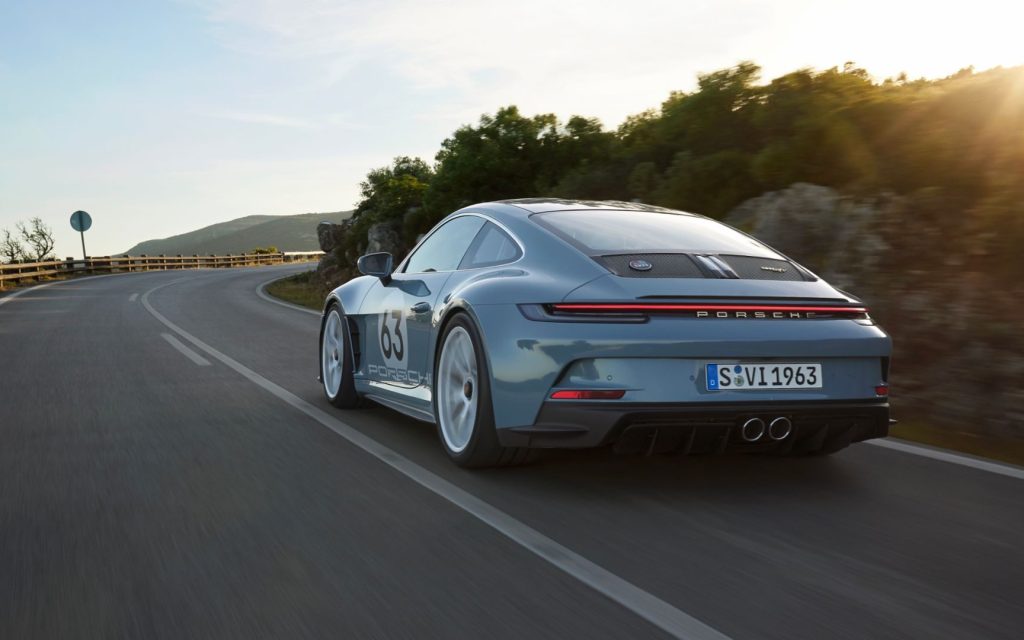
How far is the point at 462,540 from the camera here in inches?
151

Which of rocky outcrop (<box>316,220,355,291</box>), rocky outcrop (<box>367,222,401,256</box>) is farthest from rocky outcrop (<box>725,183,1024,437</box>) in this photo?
rocky outcrop (<box>316,220,355,291</box>)

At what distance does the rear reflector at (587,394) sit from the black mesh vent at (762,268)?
0.87 m

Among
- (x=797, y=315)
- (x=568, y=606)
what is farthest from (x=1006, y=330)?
(x=568, y=606)

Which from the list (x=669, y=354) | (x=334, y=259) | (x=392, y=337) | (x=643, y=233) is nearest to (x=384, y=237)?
(x=334, y=259)

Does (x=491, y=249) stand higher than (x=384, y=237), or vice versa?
(x=491, y=249)

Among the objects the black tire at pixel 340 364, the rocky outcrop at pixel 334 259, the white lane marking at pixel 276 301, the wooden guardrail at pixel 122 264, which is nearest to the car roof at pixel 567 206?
the black tire at pixel 340 364

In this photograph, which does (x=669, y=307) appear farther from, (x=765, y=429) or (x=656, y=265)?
(x=765, y=429)

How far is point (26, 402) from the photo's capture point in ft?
25.3

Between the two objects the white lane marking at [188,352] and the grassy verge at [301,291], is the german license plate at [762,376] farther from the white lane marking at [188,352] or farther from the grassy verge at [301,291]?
the grassy verge at [301,291]

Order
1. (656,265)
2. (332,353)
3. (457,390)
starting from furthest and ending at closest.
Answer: (332,353)
(457,390)
(656,265)

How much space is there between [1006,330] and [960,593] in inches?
158

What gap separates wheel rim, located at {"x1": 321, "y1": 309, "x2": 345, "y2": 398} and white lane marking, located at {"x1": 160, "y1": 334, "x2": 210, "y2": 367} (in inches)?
110

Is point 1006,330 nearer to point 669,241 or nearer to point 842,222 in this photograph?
point 669,241

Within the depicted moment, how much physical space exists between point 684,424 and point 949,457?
1.97 m
